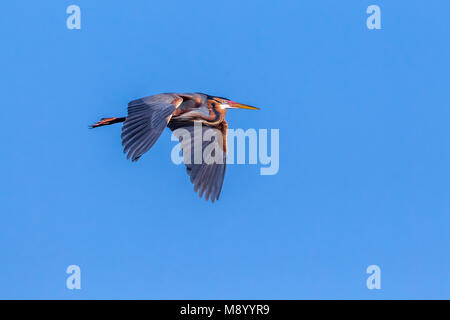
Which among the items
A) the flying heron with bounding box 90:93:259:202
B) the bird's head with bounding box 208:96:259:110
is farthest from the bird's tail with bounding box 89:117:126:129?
the bird's head with bounding box 208:96:259:110

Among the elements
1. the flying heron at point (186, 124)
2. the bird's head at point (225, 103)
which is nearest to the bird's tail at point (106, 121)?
the flying heron at point (186, 124)

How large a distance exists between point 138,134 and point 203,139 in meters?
1.20

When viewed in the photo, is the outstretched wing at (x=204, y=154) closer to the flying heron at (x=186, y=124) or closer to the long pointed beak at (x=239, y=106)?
the flying heron at (x=186, y=124)

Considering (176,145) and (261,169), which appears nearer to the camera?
(176,145)

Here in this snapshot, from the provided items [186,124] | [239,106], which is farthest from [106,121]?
[239,106]

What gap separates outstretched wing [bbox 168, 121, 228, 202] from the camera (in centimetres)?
1052

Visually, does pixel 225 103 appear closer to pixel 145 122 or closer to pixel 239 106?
pixel 239 106
